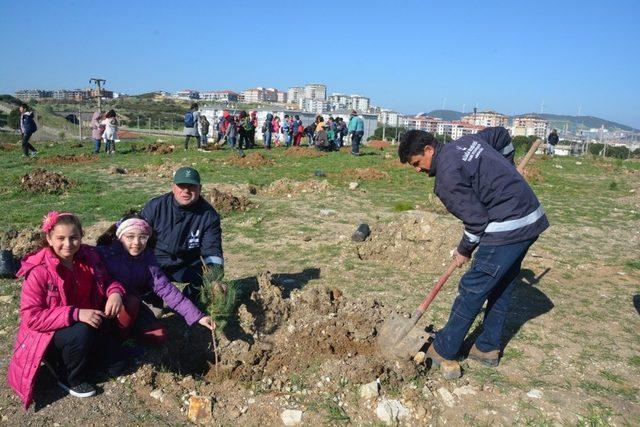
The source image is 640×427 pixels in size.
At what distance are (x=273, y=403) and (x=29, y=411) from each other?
1.57m

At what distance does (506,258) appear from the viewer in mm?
3615

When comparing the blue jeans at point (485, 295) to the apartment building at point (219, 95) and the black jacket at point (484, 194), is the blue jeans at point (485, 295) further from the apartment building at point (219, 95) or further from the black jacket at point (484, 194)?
the apartment building at point (219, 95)

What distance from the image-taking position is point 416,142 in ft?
11.8

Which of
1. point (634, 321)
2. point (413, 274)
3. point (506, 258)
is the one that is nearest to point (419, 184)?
point (413, 274)

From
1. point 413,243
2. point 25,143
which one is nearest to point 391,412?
point 413,243

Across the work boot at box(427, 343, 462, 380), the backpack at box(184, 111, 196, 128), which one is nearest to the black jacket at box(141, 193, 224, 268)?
the work boot at box(427, 343, 462, 380)

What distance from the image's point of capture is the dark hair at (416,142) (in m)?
3.57

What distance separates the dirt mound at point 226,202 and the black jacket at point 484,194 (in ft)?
19.6

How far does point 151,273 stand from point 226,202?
17.3ft

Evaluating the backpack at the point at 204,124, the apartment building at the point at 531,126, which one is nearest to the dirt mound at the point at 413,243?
the backpack at the point at 204,124

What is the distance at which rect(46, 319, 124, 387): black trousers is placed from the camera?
328 cm

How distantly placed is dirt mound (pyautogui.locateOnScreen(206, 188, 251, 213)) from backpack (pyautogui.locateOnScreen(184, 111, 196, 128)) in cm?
1039

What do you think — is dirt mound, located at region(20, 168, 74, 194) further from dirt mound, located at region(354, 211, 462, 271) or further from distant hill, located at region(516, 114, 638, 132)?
distant hill, located at region(516, 114, 638, 132)

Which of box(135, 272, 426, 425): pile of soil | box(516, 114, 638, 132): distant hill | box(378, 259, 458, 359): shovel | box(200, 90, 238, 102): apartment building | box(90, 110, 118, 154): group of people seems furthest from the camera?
box(200, 90, 238, 102): apartment building
